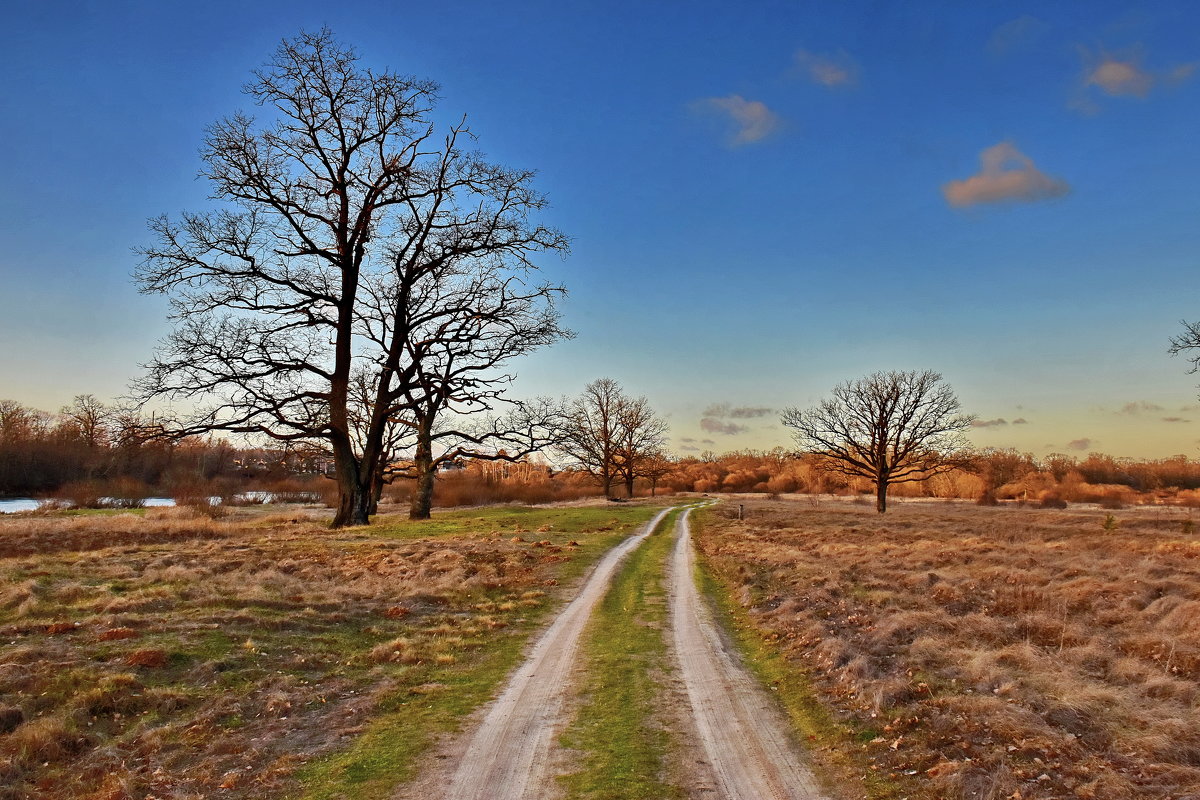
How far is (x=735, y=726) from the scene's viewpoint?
7359mm

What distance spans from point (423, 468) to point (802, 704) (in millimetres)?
27835

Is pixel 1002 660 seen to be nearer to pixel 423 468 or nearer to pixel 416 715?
pixel 416 715

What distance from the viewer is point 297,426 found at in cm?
2650

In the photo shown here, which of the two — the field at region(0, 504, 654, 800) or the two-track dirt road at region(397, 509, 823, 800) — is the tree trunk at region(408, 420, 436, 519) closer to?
the field at region(0, 504, 654, 800)

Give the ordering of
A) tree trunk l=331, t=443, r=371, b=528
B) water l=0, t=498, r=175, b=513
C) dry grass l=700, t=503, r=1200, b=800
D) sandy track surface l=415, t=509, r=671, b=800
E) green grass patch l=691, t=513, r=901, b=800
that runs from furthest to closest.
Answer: water l=0, t=498, r=175, b=513 → tree trunk l=331, t=443, r=371, b=528 → green grass patch l=691, t=513, r=901, b=800 → dry grass l=700, t=503, r=1200, b=800 → sandy track surface l=415, t=509, r=671, b=800

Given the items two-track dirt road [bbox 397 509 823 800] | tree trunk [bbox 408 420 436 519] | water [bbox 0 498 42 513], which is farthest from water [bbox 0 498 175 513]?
two-track dirt road [bbox 397 509 823 800]

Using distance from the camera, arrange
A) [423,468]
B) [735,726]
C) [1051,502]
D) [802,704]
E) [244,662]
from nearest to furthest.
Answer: [735,726] < [802,704] < [244,662] < [423,468] < [1051,502]

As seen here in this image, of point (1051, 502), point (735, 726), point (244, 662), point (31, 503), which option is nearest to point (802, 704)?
point (735, 726)

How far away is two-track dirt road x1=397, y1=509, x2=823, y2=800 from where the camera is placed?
5.83 m

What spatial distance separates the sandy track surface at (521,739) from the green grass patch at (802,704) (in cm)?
269

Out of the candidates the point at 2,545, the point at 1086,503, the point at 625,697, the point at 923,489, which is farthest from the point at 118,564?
the point at 923,489

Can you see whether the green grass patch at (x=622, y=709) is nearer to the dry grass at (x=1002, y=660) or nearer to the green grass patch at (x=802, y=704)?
the green grass patch at (x=802, y=704)

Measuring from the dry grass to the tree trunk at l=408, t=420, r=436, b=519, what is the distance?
1789cm

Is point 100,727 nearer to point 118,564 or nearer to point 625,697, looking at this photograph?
point 625,697
